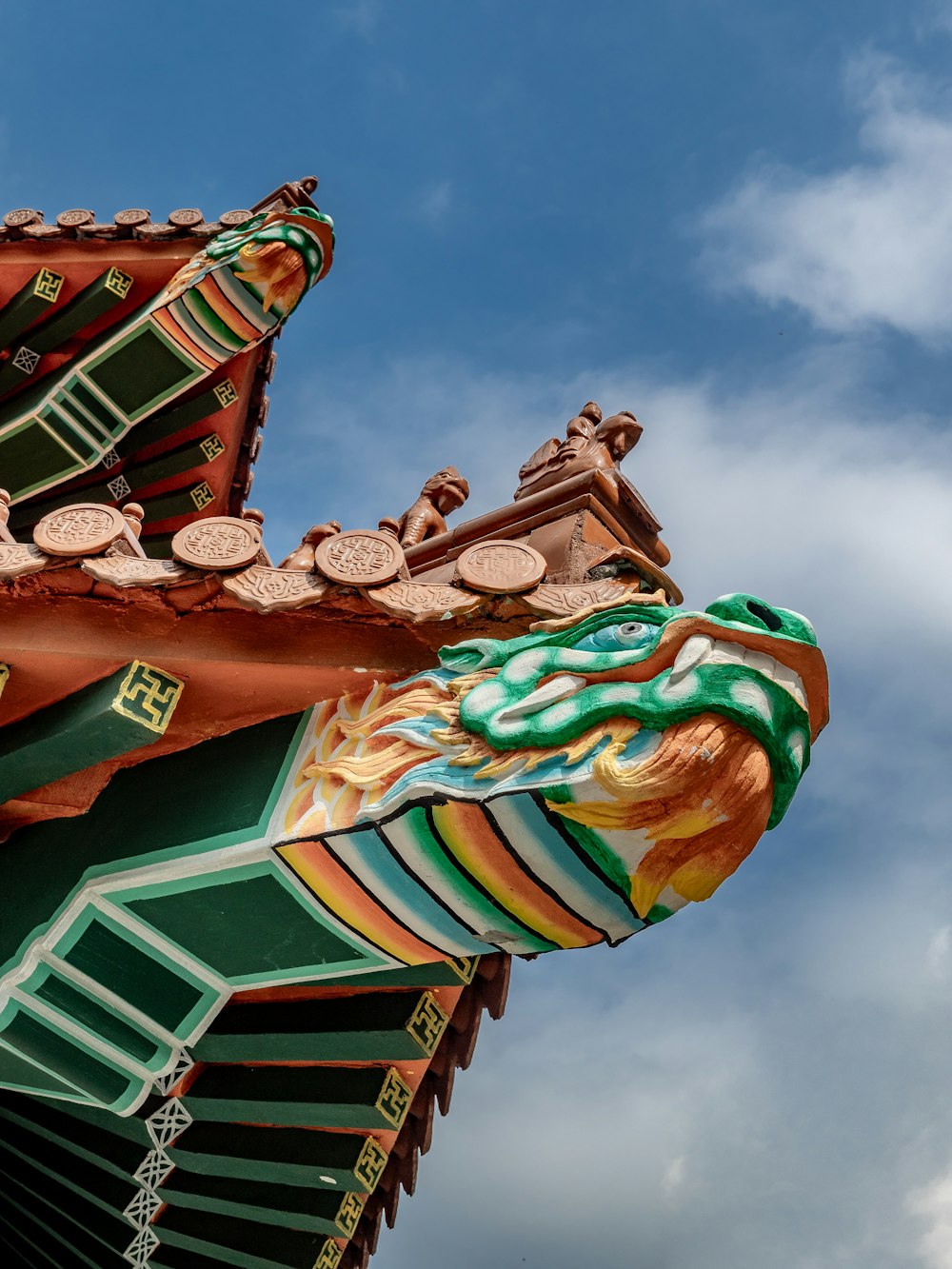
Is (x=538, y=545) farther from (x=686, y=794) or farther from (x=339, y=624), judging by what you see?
(x=686, y=794)

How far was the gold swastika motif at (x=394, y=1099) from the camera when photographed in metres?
4.74

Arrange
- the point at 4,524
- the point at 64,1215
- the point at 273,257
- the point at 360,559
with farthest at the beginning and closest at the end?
the point at 273,257 < the point at 64,1215 < the point at 4,524 < the point at 360,559

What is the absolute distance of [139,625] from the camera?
3.93 metres

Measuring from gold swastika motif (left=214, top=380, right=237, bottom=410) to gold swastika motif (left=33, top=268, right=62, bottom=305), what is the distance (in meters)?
0.98

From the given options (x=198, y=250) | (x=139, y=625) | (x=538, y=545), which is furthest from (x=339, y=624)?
(x=198, y=250)

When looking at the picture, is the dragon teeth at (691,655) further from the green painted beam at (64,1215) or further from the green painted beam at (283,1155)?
the green painted beam at (64,1215)

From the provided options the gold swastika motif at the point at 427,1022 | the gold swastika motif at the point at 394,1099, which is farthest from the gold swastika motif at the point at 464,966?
the gold swastika motif at the point at 394,1099

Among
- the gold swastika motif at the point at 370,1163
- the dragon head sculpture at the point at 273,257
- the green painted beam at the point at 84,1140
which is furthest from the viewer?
the dragon head sculpture at the point at 273,257

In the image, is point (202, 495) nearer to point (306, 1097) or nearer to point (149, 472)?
point (149, 472)

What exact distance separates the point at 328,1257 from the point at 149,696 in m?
2.50

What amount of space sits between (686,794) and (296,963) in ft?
4.44

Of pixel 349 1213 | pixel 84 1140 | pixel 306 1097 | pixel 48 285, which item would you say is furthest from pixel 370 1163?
pixel 48 285

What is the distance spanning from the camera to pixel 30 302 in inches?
276

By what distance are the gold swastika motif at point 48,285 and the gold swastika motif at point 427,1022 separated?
14.1 feet
